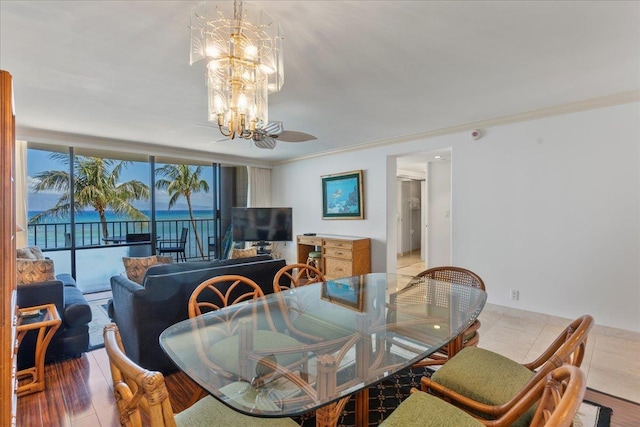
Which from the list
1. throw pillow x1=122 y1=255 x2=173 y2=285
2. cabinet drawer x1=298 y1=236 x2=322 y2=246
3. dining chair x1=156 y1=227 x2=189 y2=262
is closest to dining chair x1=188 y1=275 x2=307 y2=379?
throw pillow x1=122 y1=255 x2=173 y2=285

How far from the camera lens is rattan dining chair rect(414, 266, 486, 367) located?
202cm

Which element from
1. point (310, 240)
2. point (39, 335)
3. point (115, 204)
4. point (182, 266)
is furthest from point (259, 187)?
point (39, 335)

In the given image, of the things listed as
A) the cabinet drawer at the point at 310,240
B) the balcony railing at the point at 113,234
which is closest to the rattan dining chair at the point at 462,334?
the cabinet drawer at the point at 310,240

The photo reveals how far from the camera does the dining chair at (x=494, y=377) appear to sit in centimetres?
117

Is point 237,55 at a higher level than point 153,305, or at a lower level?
higher

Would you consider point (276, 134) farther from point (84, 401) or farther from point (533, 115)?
point (533, 115)

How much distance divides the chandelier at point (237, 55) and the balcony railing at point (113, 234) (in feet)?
14.0

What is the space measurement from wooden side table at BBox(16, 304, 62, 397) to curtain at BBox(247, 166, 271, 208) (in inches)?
173

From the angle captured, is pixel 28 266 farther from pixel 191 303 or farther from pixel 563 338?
pixel 563 338

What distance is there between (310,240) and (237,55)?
13.2ft

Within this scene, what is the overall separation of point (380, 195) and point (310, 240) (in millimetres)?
1480

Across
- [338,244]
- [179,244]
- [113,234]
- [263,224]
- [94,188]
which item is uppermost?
[94,188]

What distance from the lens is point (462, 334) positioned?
1.96m

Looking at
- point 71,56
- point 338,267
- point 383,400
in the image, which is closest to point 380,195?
point 338,267
